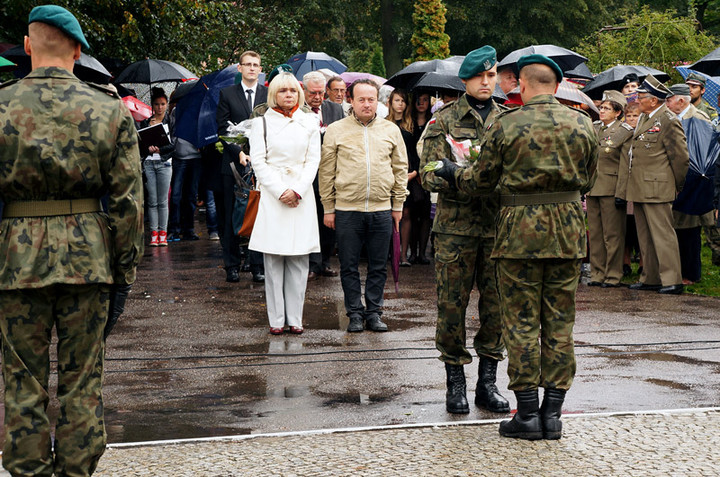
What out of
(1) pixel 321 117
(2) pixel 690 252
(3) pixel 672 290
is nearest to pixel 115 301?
(1) pixel 321 117

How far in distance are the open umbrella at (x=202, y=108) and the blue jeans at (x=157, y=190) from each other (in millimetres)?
629

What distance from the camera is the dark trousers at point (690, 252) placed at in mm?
12336

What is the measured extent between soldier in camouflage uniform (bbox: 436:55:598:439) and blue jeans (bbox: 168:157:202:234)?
35.4ft

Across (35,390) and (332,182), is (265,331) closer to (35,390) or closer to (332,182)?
(332,182)

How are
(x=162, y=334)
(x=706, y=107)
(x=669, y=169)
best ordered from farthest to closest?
(x=706, y=107)
(x=669, y=169)
(x=162, y=334)

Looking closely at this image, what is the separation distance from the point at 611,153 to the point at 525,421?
692 cm

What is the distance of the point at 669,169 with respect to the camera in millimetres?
11602

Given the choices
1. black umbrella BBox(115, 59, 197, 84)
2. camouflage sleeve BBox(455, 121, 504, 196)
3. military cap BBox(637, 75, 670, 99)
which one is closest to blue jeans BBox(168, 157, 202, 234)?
A: black umbrella BBox(115, 59, 197, 84)

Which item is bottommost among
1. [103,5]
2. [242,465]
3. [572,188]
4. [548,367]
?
[242,465]

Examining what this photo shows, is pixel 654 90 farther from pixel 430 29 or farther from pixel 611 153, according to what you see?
pixel 430 29

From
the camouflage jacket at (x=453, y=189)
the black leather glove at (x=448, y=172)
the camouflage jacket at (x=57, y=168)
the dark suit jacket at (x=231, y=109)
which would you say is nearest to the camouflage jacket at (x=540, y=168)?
the black leather glove at (x=448, y=172)

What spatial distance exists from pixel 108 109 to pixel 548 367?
291 centimetres

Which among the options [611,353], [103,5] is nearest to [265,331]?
[611,353]

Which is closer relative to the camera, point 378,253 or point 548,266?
point 548,266
